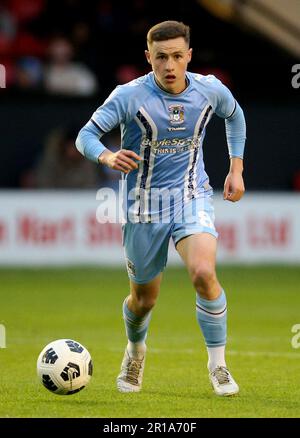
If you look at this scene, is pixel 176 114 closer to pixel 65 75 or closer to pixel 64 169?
pixel 64 169

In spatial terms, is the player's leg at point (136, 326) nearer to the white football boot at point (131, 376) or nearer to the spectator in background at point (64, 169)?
the white football boot at point (131, 376)

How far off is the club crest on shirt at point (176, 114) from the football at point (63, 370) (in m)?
1.67

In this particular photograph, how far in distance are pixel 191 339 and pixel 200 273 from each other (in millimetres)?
3849

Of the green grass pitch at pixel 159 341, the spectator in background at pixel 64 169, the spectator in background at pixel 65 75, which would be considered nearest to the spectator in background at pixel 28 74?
the spectator in background at pixel 65 75

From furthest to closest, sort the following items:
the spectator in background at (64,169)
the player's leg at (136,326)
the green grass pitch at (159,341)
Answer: the spectator in background at (64,169) < the player's leg at (136,326) < the green grass pitch at (159,341)

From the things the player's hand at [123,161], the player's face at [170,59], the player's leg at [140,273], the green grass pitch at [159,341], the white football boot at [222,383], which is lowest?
the green grass pitch at [159,341]

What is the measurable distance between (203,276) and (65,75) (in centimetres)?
1256

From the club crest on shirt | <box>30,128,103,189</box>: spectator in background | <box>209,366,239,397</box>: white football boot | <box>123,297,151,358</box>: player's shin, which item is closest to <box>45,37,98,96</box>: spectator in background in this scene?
<box>30,128,103,189</box>: spectator in background

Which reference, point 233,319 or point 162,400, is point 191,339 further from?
point 162,400

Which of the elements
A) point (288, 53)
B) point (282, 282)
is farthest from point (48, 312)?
point (288, 53)

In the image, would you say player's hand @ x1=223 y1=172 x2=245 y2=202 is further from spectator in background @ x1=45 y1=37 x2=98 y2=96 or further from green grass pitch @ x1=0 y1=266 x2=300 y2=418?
spectator in background @ x1=45 y1=37 x2=98 y2=96

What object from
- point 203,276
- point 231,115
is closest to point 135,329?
point 203,276

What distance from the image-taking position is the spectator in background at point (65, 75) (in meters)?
19.4

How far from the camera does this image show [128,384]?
8031 millimetres
